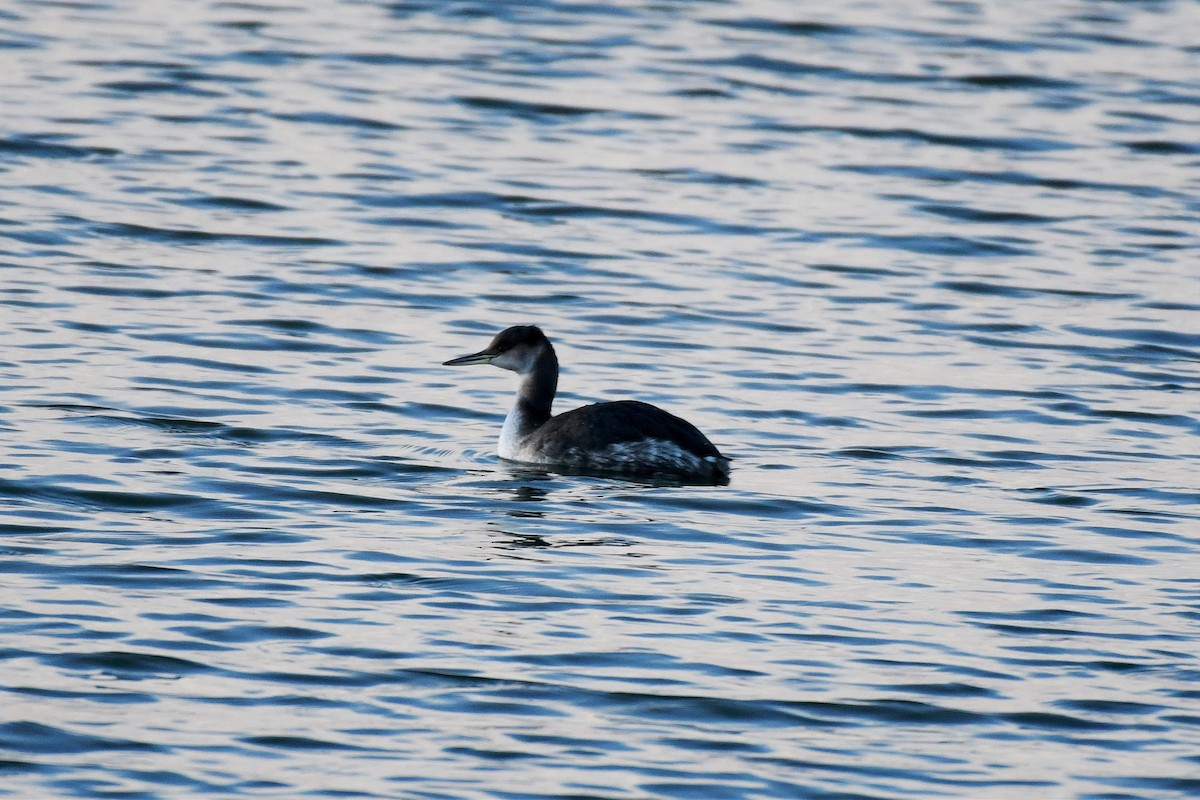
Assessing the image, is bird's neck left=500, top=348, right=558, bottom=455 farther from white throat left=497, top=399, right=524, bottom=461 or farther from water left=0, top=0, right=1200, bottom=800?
water left=0, top=0, right=1200, bottom=800

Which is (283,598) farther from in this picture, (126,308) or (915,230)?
(915,230)

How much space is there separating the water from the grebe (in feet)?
0.53

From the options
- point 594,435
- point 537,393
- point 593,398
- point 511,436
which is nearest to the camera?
point 594,435

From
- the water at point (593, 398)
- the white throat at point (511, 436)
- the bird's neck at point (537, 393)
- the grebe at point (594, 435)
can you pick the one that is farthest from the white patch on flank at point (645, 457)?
the bird's neck at point (537, 393)

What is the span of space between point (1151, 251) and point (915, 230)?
6.44ft

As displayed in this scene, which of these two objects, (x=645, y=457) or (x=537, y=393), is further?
(x=537, y=393)

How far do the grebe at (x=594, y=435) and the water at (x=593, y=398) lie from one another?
0.16 metres

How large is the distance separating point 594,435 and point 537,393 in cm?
87

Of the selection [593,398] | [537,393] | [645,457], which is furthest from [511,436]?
[593,398]

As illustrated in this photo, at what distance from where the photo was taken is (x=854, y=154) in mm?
20656

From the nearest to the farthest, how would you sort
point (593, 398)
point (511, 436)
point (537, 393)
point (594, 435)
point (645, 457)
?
point (645, 457), point (594, 435), point (511, 436), point (537, 393), point (593, 398)

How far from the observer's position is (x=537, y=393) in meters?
12.2

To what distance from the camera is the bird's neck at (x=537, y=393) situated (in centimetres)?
1204

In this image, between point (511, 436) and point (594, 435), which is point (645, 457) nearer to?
point (594, 435)
